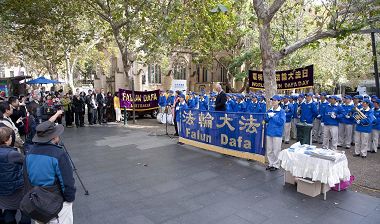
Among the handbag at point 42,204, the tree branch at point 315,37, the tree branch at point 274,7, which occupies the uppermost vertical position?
the tree branch at point 274,7

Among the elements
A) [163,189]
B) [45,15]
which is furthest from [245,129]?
[45,15]

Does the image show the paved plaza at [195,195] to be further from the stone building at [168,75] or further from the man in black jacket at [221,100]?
the stone building at [168,75]

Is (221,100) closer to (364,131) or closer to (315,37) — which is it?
(315,37)

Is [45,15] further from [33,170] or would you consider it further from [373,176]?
[373,176]

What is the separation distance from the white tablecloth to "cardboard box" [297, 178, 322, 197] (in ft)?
0.43

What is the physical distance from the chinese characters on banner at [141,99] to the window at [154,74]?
1529 centimetres

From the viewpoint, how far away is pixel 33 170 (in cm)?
319

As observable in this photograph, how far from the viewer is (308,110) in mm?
10742

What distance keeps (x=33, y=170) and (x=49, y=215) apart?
21.6 inches

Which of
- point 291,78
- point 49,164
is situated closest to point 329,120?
point 291,78

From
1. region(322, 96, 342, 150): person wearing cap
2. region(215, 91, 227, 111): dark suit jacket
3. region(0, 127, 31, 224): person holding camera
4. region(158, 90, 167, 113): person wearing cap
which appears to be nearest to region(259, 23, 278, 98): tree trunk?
region(215, 91, 227, 111): dark suit jacket

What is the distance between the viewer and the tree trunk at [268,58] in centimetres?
867

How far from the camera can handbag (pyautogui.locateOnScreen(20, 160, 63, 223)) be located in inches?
123

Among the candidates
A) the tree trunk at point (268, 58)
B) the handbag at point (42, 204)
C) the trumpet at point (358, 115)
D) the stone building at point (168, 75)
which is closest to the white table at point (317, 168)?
the tree trunk at point (268, 58)
